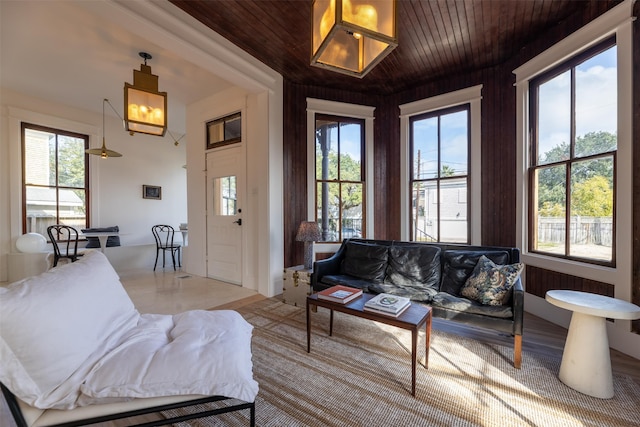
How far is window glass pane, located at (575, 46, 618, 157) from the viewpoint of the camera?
239 centimetres

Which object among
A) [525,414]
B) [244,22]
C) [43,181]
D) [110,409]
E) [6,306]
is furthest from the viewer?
[43,181]

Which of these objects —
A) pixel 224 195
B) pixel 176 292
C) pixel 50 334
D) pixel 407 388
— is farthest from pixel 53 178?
pixel 407 388

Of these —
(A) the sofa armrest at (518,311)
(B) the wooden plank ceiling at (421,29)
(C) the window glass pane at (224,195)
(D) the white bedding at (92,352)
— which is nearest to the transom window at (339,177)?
(B) the wooden plank ceiling at (421,29)

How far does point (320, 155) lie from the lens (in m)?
4.29

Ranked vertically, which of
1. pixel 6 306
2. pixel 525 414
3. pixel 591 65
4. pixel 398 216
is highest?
pixel 591 65

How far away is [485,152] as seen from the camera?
3.57 meters

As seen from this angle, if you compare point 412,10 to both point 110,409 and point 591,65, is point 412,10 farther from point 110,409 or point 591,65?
point 110,409

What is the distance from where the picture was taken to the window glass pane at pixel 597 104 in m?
2.39

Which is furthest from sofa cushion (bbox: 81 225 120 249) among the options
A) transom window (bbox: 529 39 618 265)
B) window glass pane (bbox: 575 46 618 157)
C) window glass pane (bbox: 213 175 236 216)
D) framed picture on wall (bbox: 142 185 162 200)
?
window glass pane (bbox: 575 46 618 157)

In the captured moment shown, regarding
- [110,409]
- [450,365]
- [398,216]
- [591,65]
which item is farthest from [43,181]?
[591,65]

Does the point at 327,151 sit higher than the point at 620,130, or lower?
higher

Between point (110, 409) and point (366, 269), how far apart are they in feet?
8.06

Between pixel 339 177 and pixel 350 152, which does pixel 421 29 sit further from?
pixel 339 177

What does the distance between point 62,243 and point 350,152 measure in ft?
18.3
